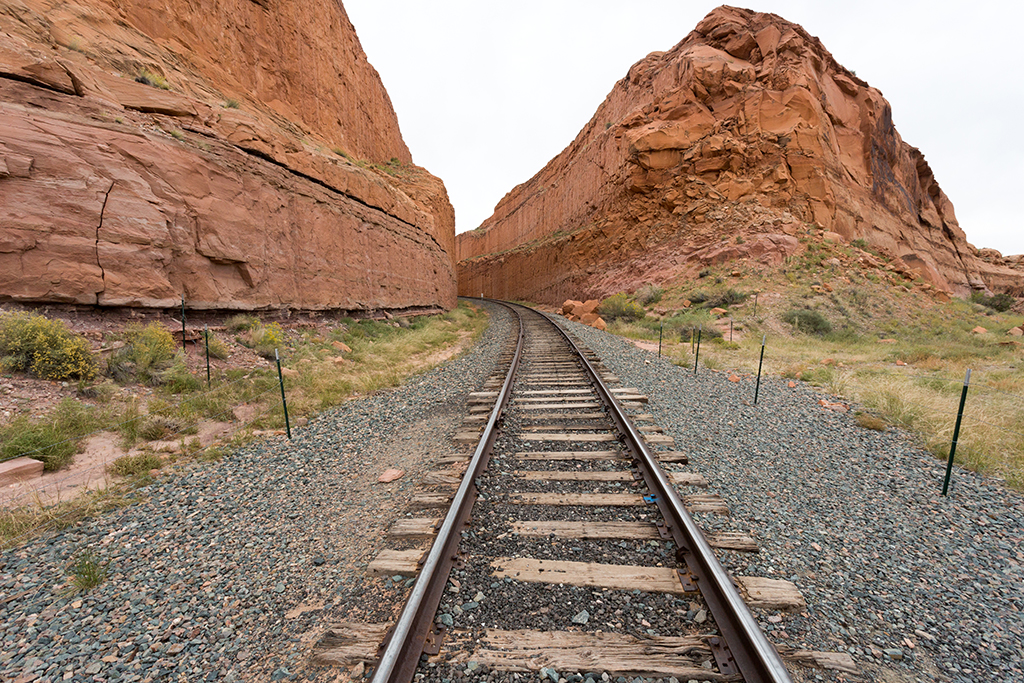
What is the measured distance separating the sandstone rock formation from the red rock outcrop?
2155 cm

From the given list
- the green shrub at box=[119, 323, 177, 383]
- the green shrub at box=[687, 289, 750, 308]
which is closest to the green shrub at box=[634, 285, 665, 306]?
the green shrub at box=[687, 289, 750, 308]

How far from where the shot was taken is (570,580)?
2693mm

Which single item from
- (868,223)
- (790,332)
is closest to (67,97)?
(790,332)

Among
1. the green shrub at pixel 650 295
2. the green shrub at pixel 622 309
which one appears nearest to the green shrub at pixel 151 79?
the green shrub at pixel 622 309

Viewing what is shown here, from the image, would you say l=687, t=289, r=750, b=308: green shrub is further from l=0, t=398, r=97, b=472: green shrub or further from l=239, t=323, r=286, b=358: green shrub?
l=0, t=398, r=97, b=472: green shrub

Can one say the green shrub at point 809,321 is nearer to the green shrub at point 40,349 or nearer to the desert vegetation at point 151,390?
the desert vegetation at point 151,390

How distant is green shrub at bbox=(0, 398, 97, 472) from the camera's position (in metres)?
4.24

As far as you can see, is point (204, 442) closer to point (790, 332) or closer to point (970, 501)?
point (970, 501)

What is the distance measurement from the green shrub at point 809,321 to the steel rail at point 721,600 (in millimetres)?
18234

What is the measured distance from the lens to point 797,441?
17.5 ft

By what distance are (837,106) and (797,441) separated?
129 feet

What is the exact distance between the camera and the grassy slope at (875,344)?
18.9 ft

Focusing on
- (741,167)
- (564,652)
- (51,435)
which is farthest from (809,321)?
(51,435)

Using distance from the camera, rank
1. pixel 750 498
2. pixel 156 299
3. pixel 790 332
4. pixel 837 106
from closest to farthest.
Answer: pixel 750 498 < pixel 156 299 < pixel 790 332 < pixel 837 106
